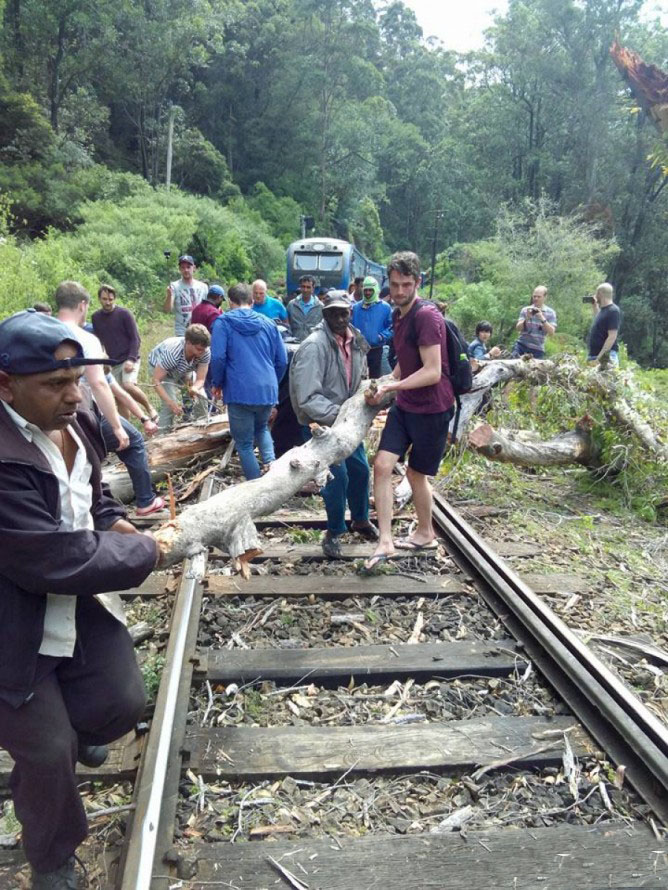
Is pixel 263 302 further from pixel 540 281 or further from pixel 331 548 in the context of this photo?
pixel 540 281

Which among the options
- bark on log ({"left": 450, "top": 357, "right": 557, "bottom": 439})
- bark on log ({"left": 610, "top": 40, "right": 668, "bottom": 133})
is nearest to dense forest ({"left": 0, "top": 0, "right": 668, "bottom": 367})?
bark on log ({"left": 610, "top": 40, "right": 668, "bottom": 133})

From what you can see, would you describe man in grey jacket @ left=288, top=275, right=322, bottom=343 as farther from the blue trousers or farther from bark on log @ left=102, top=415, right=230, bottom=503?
the blue trousers

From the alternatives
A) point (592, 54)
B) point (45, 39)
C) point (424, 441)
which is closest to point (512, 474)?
point (424, 441)

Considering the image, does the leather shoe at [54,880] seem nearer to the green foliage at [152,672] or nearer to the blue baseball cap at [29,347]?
the green foliage at [152,672]

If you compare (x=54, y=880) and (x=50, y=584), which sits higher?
(x=50, y=584)

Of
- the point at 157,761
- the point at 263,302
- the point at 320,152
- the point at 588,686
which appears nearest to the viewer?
the point at 157,761

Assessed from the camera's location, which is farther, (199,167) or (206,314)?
(199,167)

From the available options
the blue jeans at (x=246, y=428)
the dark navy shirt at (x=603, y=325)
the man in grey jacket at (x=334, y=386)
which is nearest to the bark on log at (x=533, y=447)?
the man in grey jacket at (x=334, y=386)

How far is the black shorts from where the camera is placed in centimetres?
450

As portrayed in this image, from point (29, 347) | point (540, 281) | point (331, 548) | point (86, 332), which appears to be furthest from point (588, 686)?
point (540, 281)

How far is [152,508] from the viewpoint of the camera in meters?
5.53

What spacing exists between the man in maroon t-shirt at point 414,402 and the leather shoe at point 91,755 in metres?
2.28

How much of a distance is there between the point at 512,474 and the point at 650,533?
168 cm

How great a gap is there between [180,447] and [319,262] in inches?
639
